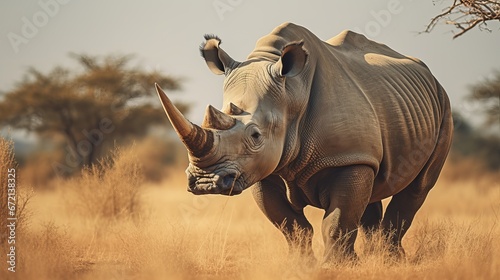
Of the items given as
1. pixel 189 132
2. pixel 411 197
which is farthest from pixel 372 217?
pixel 189 132

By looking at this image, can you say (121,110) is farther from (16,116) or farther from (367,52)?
(367,52)

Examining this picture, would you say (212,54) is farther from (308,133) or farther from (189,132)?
(189,132)

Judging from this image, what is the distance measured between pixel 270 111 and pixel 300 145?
0.51 metres

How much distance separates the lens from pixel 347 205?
7.21 meters

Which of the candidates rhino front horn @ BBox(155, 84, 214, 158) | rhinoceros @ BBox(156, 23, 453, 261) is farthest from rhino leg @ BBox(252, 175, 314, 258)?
rhino front horn @ BBox(155, 84, 214, 158)

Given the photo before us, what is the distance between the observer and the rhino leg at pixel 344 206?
7219 millimetres

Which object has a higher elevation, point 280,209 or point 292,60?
point 292,60

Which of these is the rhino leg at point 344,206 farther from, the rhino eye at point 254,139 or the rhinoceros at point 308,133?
the rhino eye at point 254,139

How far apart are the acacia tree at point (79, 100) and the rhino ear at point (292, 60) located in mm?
15874

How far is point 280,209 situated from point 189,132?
188 cm

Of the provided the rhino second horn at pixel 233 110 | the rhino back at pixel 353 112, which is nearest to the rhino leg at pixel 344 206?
the rhino back at pixel 353 112

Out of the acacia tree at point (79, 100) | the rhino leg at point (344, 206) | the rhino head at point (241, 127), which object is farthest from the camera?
the acacia tree at point (79, 100)

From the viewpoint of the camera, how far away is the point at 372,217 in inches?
359

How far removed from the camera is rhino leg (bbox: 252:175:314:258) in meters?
→ 7.80
